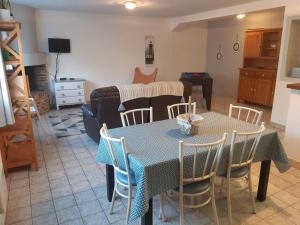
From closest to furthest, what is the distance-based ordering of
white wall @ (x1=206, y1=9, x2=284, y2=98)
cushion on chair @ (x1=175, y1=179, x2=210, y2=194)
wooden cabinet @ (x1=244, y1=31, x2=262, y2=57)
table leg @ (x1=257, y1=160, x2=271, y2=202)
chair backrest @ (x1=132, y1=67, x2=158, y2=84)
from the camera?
cushion on chair @ (x1=175, y1=179, x2=210, y2=194) → table leg @ (x1=257, y1=160, x2=271, y2=202) → wooden cabinet @ (x1=244, y1=31, x2=262, y2=57) → white wall @ (x1=206, y1=9, x2=284, y2=98) → chair backrest @ (x1=132, y1=67, x2=158, y2=84)

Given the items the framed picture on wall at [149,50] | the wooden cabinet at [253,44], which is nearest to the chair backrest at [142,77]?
the framed picture on wall at [149,50]

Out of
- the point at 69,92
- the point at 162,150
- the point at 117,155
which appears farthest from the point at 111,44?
the point at 162,150

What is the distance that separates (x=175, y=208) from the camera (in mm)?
2248

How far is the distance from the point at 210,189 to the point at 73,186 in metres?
1.52

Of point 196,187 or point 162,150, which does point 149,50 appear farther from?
point 196,187

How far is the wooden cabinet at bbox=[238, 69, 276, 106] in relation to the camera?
19.4 feet

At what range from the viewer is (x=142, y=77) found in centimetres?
701

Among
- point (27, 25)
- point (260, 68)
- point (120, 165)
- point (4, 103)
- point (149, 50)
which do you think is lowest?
point (120, 165)

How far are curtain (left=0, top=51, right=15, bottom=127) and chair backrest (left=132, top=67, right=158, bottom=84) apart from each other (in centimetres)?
452

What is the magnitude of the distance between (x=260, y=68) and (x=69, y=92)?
5015mm

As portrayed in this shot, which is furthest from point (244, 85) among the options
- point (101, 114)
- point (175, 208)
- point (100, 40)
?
point (175, 208)

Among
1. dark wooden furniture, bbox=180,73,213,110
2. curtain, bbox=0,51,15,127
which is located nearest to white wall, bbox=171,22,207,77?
dark wooden furniture, bbox=180,73,213,110

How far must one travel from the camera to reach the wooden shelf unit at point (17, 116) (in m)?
2.63

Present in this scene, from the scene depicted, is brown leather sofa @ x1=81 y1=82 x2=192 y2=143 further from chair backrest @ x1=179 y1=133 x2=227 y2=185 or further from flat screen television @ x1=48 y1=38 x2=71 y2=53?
flat screen television @ x1=48 y1=38 x2=71 y2=53
